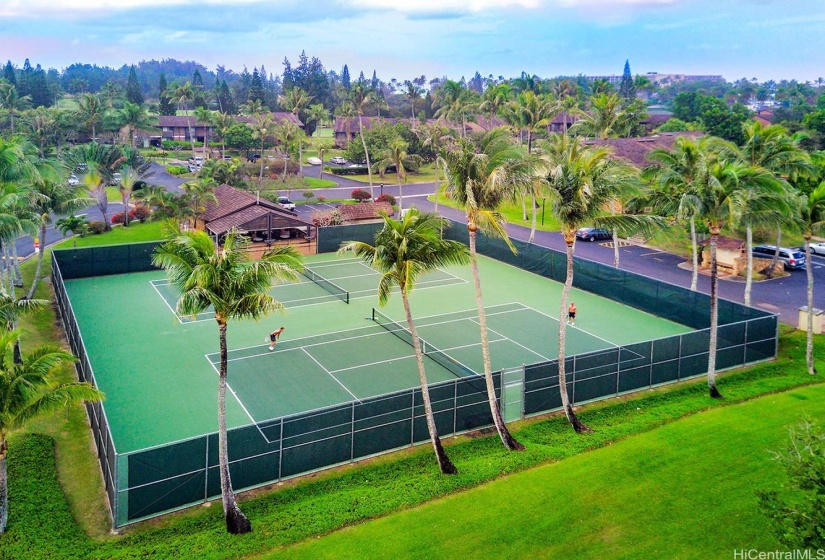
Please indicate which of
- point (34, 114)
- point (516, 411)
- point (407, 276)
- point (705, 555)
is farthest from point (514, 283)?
point (34, 114)

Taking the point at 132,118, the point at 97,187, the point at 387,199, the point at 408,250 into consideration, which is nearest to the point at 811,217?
the point at 408,250

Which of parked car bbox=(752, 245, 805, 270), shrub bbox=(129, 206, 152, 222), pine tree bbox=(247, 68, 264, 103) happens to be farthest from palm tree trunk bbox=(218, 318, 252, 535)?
pine tree bbox=(247, 68, 264, 103)

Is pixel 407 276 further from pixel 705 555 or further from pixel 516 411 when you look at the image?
pixel 705 555

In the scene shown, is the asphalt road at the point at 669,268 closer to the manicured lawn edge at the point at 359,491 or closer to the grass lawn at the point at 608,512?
the manicured lawn edge at the point at 359,491

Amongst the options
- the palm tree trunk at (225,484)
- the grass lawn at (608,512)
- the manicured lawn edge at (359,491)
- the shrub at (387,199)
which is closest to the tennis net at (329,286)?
the manicured lawn edge at (359,491)

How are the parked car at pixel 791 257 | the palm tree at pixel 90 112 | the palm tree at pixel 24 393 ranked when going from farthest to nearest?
the palm tree at pixel 90 112, the parked car at pixel 791 257, the palm tree at pixel 24 393

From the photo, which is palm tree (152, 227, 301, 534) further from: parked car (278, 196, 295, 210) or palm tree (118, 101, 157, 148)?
palm tree (118, 101, 157, 148)

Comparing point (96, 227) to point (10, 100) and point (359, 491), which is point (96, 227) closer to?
point (359, 491)
